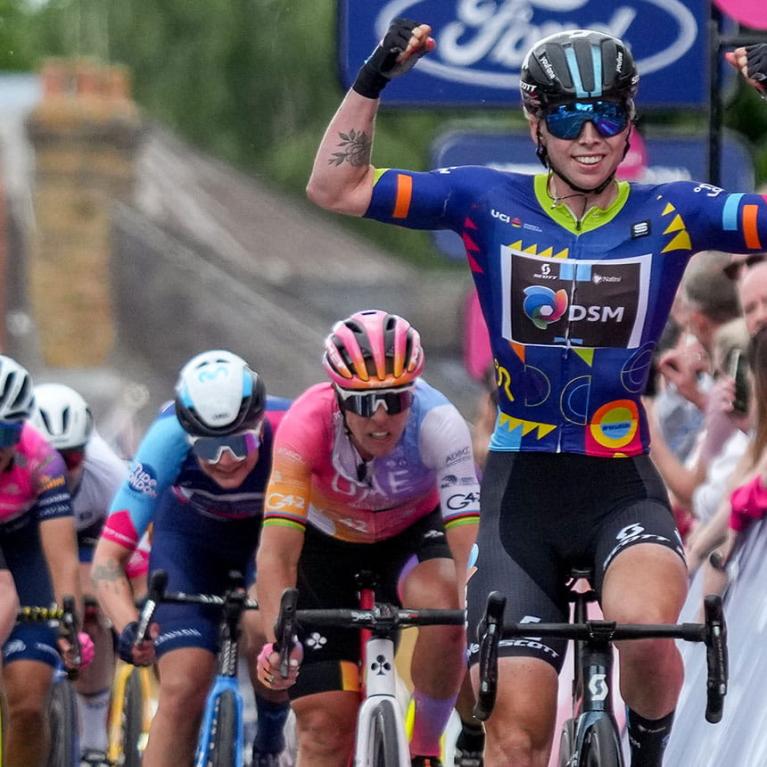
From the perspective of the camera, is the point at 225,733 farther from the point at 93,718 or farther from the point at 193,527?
the point at 93,718

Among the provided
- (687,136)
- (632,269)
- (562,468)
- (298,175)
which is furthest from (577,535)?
(298,175)

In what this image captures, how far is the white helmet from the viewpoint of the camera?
9609 millimetres

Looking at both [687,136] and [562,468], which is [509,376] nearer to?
[562,468]

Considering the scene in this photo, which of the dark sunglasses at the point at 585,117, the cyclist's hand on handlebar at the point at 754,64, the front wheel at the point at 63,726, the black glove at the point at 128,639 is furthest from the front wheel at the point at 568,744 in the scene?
the front wheel at the point at 63,726

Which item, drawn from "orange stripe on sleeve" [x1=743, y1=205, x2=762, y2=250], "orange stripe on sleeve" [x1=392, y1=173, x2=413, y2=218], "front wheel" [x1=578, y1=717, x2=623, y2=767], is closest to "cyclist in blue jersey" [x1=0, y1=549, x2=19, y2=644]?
"orange stripe on sleeve" [x1=392, y1=173, x2=413, y2=218]

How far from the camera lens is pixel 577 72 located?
5.54m

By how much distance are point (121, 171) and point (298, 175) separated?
14.4 feet

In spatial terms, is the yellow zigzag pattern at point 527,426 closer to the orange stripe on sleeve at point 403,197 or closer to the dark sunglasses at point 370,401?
the orange stripe on sleeve at point 403,197

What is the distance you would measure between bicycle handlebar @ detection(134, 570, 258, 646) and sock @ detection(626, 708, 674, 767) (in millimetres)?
2282

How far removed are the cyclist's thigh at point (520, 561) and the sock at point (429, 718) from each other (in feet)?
5.94

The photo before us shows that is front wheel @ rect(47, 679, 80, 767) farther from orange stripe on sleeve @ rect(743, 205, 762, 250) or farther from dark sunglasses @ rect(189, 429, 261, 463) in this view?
orange stripe on sleeve @ rect(743, 205, 762, 250)

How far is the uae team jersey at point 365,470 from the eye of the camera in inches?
266

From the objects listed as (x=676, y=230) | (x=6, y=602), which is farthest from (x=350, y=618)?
(x=6, y=602)

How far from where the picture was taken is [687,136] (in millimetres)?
13656
